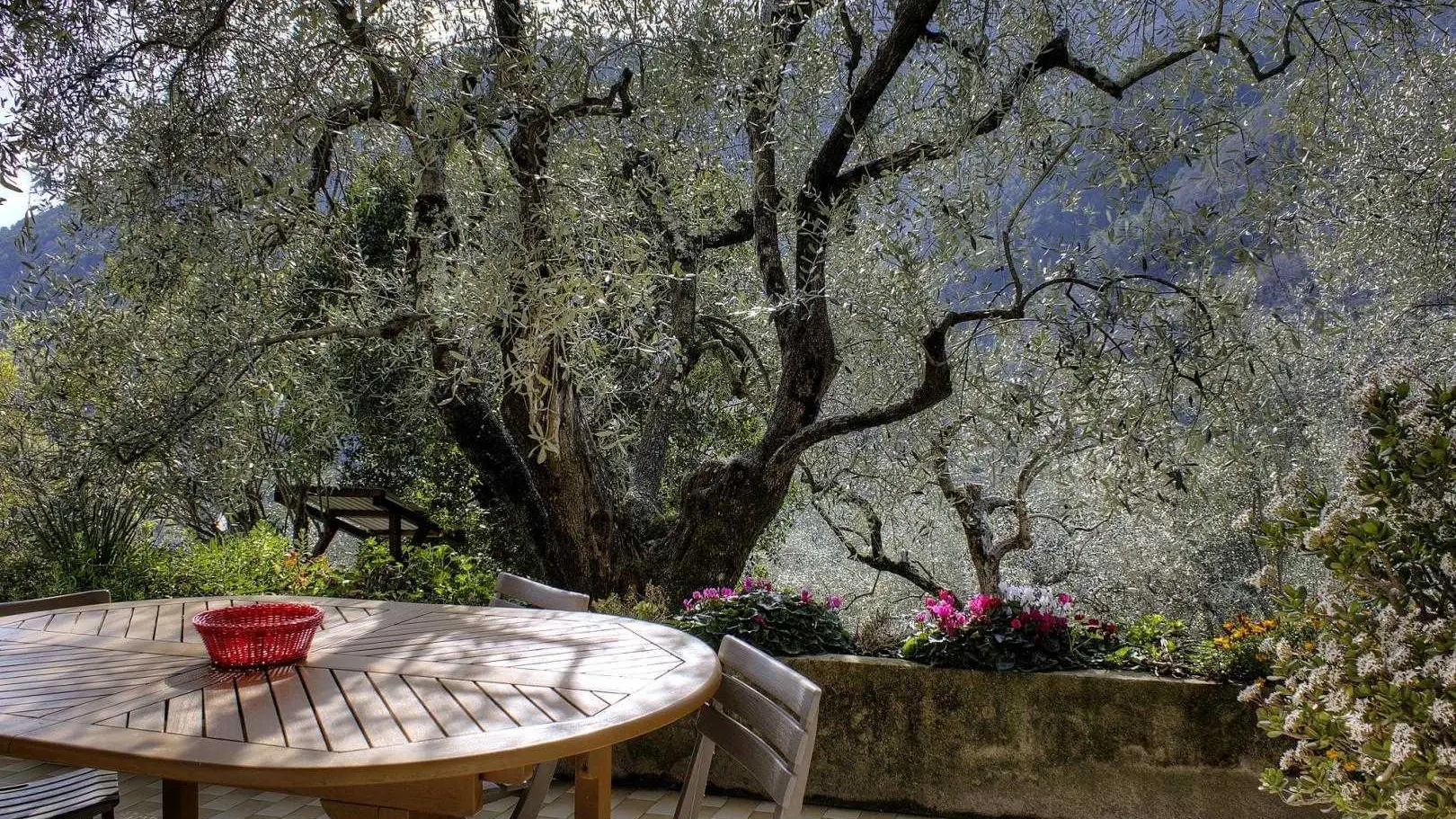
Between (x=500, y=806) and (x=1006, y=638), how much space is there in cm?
216

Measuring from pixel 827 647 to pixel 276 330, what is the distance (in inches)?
128

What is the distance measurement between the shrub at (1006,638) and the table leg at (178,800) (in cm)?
261

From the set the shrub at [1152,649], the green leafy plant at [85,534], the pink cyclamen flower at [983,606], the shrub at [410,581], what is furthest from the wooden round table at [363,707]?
the green leafy plant at [85,534]

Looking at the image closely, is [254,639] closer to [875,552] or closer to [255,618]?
[255,618]

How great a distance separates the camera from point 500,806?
13.3ft

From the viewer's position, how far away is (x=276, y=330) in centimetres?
517

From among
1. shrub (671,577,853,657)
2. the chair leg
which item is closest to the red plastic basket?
the chair leg

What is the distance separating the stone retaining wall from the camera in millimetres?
3643

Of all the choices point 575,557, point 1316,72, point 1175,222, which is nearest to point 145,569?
point 575,557

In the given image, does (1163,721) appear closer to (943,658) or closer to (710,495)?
(943,658)

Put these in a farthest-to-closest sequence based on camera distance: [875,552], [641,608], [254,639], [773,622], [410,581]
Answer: [875,552], [410,581], [641,608], [773,622], [254,639]

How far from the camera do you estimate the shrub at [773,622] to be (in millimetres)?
4262

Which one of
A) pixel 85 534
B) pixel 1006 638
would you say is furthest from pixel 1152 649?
pixel 85 534

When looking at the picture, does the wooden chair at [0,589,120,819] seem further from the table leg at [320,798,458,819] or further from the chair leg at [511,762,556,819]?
the chair leg at [511,762,556,819]
